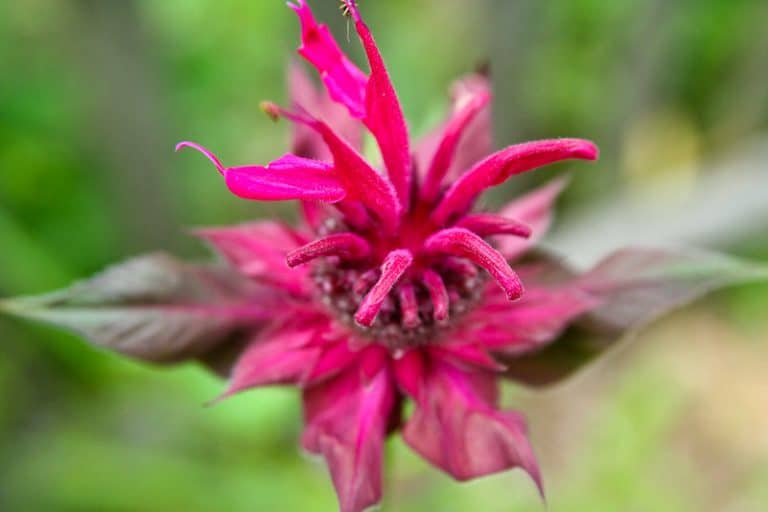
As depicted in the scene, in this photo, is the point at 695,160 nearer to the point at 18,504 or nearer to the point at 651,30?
the point at 651,30

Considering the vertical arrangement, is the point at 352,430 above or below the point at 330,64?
below

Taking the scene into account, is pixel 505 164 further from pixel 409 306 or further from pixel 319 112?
pixel 319 112

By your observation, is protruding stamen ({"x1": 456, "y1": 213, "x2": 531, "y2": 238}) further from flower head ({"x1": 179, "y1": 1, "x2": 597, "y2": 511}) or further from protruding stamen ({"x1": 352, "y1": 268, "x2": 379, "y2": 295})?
protruding stamen ({"x1": 352, "y1": 268, "x2": 379, "y2": 295})

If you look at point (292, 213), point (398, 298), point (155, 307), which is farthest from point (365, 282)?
point (292, 213)

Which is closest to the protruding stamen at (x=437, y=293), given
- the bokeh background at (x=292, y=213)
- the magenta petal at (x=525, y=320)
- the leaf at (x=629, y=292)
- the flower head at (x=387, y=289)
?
the flower head at (x=387, y=289)

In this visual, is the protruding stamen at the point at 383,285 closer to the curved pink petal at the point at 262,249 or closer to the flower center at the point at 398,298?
the flower center at the point at 398,298

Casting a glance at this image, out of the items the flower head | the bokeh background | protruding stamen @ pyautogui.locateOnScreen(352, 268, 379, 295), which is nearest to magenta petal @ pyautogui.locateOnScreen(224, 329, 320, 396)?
the flower head
